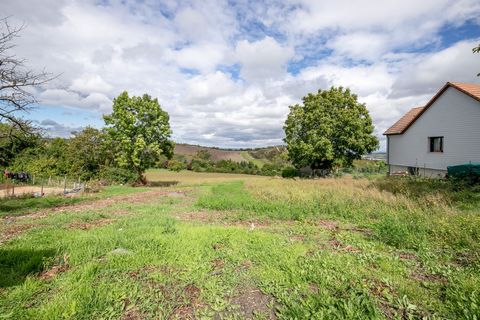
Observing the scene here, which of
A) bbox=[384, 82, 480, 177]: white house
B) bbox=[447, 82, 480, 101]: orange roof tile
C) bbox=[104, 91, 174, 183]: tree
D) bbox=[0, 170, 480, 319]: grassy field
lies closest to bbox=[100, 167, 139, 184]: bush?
bbox=[104, 91, 174, 183]: tree

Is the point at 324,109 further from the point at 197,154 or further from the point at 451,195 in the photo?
the point at 197,154

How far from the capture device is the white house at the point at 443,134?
17.4 meters

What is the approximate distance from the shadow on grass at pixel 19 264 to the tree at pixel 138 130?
24789mm

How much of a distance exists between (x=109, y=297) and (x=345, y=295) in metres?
3.27

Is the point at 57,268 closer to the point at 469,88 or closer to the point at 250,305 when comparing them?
the point at 250,305

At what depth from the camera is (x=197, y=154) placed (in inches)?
3194

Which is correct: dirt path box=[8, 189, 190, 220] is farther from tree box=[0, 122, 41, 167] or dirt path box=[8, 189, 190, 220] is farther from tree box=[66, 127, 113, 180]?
tree box=[66, 127, 113, 180]

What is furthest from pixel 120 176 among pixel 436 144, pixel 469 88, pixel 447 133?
pixel 469 88

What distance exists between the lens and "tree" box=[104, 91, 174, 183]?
95.2 feet

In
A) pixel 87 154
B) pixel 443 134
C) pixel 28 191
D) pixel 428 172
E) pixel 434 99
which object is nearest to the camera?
pixel 443 134

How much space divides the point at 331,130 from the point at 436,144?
963 cm

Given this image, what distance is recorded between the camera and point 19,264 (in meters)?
4.51

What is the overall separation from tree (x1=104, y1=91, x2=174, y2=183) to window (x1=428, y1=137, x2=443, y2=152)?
1054 inches

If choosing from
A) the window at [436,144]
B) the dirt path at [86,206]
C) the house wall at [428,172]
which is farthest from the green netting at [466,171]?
the dirt path at [86,206]
